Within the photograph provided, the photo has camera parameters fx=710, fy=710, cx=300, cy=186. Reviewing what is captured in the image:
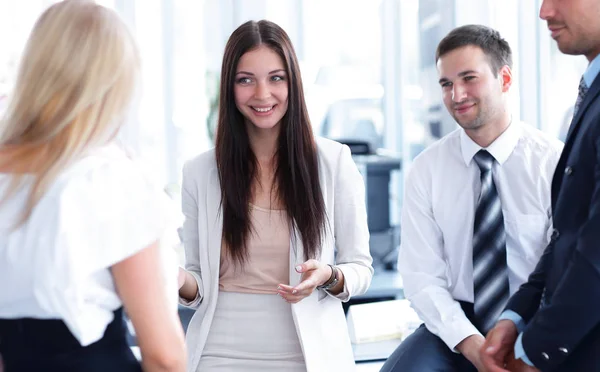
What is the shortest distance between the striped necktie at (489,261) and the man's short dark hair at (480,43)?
0.45 meters

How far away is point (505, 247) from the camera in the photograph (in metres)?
2.18

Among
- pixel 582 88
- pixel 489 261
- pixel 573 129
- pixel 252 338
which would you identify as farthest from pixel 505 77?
pixel 252 338

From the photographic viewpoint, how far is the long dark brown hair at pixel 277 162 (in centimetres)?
204

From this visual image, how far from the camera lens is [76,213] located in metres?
1.12

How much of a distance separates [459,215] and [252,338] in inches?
31.4

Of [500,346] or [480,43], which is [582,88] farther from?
[480,43]

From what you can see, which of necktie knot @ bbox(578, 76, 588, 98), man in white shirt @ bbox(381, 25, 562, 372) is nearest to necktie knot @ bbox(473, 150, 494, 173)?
man in white shirt @ bbox(381, 25, 562, 372)

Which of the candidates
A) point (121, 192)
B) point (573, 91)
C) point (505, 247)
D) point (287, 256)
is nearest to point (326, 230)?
point (287, 256)

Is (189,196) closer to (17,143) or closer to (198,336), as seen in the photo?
(198,336)

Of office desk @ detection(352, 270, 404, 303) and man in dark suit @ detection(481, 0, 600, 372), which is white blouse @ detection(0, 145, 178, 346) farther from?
office desk @ detection(352, 270, 404, 303)

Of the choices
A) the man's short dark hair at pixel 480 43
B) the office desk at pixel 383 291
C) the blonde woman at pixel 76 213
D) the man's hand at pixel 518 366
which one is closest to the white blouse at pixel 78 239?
the blonde woman at pixel 76 213

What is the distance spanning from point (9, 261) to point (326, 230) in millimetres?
1102

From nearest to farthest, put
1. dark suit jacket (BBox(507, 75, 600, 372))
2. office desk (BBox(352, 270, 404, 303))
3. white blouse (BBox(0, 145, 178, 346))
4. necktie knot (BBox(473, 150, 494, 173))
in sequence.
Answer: white blouse (BBox(0, 145, 178, 346)) → dark suit jacket (BBox(507, 75, 600, 372)) → necktie knot (BBox(473, 150, 494, 173)) → office desk (BBox(352, 270, 404, 303))

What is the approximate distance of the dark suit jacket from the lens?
1.37 metres
